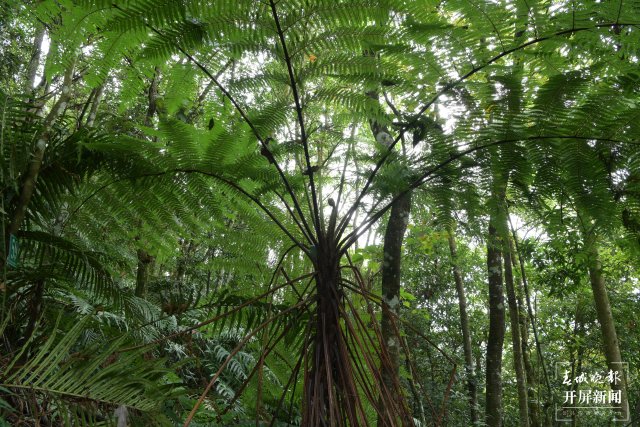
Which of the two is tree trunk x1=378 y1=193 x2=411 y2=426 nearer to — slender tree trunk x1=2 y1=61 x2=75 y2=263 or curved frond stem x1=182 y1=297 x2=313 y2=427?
curved frond stem x1=182 y1=297 x2=313 y2=427

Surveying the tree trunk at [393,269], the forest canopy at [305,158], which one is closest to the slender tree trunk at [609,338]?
the tree trunk at [393,269]

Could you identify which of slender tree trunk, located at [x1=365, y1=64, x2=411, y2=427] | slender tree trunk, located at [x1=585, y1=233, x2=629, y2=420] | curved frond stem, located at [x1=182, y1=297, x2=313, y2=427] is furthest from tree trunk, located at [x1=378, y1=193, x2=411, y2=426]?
slender tree trunk, located at [x1=585, y1=233, x2=629, y2=420]

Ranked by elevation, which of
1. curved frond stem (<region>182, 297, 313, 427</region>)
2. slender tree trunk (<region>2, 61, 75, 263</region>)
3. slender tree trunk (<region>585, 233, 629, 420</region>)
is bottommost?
curved frond stem (<region>182, 297, 313, 427</region>)

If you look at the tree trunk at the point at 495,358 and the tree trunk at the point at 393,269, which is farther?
the tree trunk at the point at 495,358

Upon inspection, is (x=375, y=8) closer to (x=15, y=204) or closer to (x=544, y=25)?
(x=544, y=25)

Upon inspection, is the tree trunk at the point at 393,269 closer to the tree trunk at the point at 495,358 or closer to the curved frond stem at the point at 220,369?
the curved frond stem at the point at 220,369

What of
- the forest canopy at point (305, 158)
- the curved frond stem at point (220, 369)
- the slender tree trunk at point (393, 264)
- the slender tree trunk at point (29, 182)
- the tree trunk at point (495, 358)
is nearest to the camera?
the curved frond stem at point (220, 369)

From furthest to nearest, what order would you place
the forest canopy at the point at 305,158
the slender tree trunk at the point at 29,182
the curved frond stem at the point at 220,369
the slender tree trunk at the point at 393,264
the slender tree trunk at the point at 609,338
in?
the slender tree trunk at the point at 609,338 < the slender tree trunk at the point at 393,264 < the slender tree trunk at the point at 29,182 < the forest canopy at the point at 305,158 < the curved frond stem at the point at 220,369

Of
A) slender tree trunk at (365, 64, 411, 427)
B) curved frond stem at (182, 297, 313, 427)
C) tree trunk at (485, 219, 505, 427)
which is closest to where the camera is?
curved frond stem at (182, 297, 313, 427)

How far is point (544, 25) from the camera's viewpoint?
107 cm

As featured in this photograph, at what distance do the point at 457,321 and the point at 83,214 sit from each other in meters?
8.80

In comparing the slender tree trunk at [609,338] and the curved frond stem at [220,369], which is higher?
the slender tree trunk at [609,338]

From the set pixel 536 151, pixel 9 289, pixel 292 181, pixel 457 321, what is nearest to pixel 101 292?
pixel 9 289

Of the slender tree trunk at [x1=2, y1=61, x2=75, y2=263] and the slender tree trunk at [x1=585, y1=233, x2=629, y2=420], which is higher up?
the slender tree trunk at [x1=585, y1=233, x2=629, y2=420]
